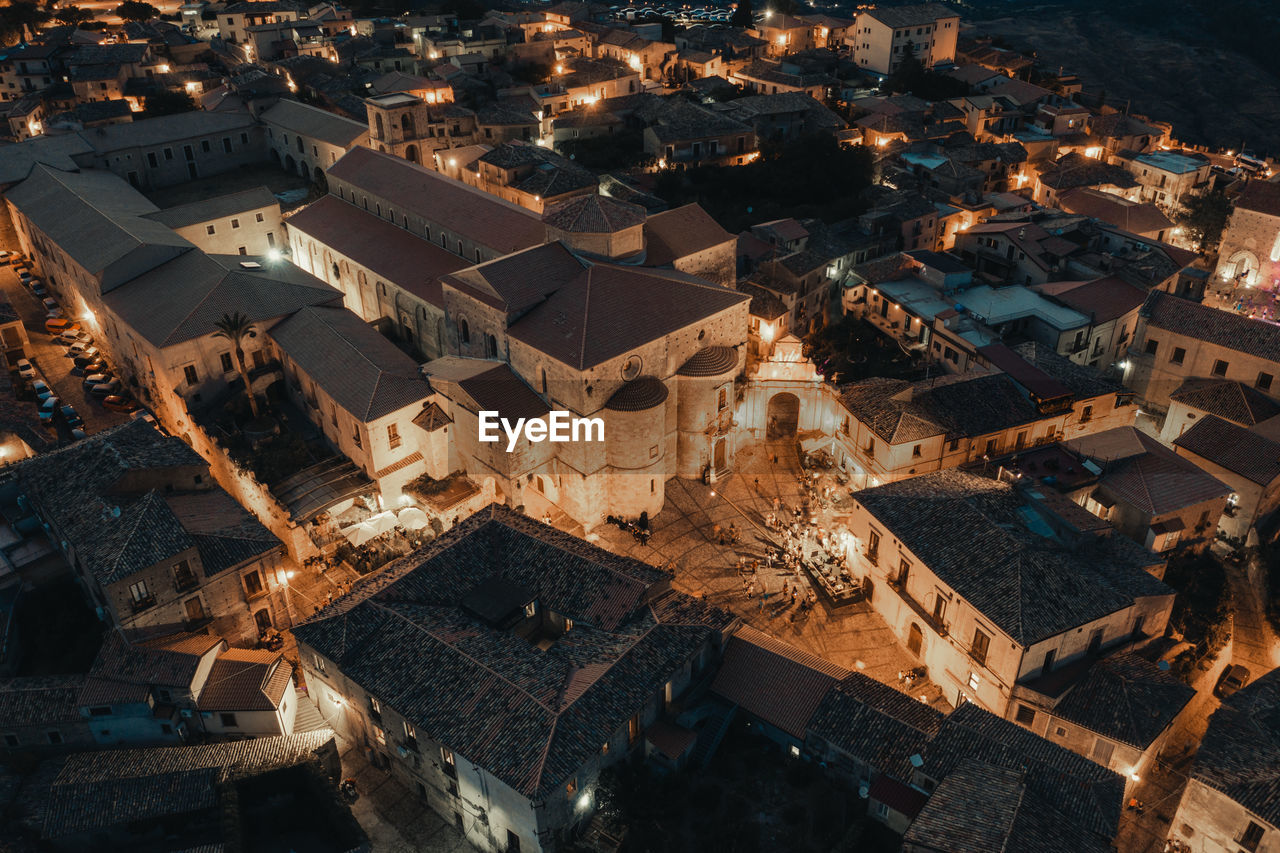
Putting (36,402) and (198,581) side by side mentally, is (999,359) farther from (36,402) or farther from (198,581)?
(36,402)

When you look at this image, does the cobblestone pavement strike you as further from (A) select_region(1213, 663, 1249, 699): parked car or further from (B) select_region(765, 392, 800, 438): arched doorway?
(A) select_region(1213, 663, 1249, 699): parked car

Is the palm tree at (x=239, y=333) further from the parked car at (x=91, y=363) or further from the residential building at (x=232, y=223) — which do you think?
the residential building at (x=232, y=223)

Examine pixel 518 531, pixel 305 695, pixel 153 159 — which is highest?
pixel 153 159

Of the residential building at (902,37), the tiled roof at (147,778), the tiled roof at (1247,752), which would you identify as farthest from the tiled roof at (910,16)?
the tiled roof at (147,778)

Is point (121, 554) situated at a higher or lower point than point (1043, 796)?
higher

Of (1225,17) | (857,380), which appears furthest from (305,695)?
(1225,17)

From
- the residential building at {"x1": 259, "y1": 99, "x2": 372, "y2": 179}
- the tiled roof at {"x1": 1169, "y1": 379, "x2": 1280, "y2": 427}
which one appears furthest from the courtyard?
the residential building at {"x1": 259, "y1": 99, "x2": 372, "y2": 179}
